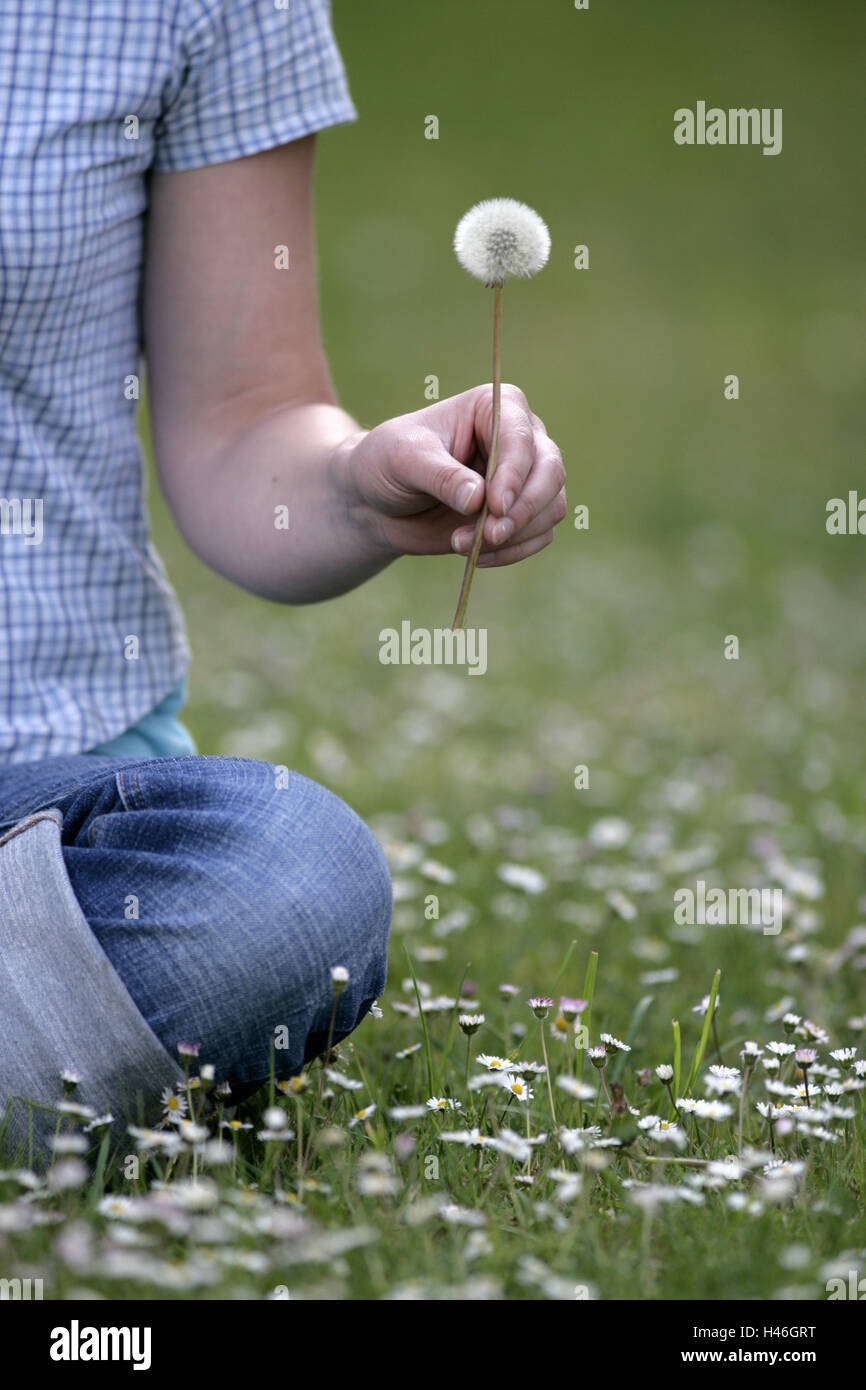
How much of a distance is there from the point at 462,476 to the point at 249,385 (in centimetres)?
69

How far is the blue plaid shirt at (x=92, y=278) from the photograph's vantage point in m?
1.71

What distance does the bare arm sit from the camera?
1.74 metres

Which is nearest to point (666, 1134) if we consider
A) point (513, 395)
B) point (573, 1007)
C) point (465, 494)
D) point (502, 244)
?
point (573, 1007)

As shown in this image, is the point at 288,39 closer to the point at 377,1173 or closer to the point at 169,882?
the point at 169,882

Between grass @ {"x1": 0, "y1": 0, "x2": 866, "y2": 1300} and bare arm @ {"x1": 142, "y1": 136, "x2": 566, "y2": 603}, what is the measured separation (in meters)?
0.54

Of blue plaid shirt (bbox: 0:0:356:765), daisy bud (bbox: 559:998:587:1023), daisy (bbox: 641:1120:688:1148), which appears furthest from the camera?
blue plaid shirt (bbox: 0:0:356:765)

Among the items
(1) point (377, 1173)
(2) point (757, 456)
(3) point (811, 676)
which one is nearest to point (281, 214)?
(1) point (377, 1173)

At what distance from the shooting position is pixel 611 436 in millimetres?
7453

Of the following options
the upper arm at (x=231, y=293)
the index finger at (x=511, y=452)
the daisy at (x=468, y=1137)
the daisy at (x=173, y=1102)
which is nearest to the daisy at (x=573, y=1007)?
the daisy at (x=468, y=1137)

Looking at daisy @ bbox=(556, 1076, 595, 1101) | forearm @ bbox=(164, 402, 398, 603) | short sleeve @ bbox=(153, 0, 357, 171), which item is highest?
short sleeve @ bbox=(153, 0, 357, 171)

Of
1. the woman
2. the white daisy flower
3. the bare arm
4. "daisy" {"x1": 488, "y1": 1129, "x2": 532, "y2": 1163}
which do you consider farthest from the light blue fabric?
"daisy" {"x1": 488, "y1": 1129, "x2": 532, "y2": 1163}

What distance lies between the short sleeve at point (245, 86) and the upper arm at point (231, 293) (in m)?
0.03

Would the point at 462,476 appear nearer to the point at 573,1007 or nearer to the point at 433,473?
the point at 433,473

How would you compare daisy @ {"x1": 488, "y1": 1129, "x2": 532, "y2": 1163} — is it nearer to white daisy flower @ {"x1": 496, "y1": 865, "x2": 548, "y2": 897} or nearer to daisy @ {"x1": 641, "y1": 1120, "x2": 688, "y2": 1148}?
daisy @ {"x1": 641, "y1": 1120, "x2": 688, "y2": 1148}
